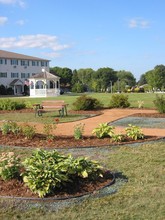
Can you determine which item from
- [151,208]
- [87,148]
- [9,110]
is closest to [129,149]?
[87,148]

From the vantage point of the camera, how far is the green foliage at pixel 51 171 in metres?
5.51

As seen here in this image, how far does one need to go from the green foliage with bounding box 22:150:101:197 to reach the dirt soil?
0.13 m

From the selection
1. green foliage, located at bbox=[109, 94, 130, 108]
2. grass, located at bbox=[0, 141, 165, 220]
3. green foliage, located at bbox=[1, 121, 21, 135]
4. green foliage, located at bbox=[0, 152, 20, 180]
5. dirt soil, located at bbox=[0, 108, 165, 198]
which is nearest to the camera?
grass, located at bbox=[0, 141, 165, 220]

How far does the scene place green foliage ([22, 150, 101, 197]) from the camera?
18.1 feet

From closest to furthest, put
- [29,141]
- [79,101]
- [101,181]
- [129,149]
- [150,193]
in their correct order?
[150,193], [101,181], [129,149], [29,141], [79,101]

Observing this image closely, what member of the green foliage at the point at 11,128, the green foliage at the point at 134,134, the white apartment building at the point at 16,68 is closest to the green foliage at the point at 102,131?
the green foliage at the point at 134,134

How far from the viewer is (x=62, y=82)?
4011 inches

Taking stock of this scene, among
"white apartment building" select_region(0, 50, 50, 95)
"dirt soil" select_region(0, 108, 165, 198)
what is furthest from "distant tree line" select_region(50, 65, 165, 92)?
"dirt soil" select_region(0, 108, 165, 198)

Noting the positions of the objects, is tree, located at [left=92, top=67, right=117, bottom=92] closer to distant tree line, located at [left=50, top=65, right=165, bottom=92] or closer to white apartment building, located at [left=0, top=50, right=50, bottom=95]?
distant tree line, located at [left=50, top=65, right=165, bottom=92]

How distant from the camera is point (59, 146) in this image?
31.6ft

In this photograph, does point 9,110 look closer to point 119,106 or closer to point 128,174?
point 119,106

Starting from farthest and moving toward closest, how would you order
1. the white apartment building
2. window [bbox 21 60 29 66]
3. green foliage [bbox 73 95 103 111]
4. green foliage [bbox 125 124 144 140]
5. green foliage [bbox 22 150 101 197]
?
window [bbox 21 60 29 66] < the white apartment building < green foliage [bbox 73 95 103 111] < green foliage [bbox 125 124 144 140] < green foliage [bbox 22 150 101 197]

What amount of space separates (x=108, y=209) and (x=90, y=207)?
0.89ft

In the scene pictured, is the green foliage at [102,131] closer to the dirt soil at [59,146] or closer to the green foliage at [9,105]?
the dirt soil at [59,146]
